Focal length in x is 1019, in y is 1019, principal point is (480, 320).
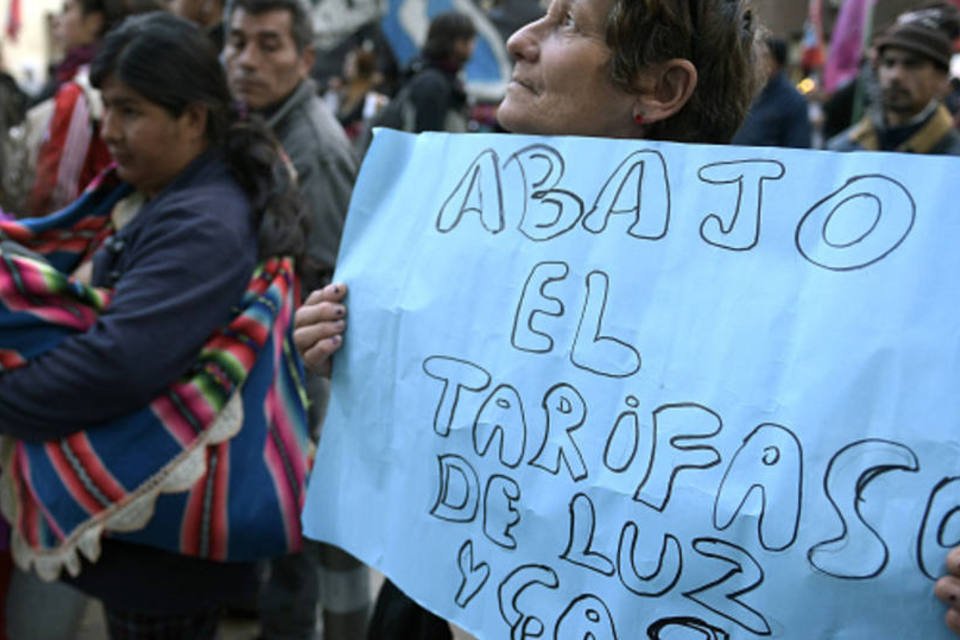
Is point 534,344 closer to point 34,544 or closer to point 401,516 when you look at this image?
point 401,516

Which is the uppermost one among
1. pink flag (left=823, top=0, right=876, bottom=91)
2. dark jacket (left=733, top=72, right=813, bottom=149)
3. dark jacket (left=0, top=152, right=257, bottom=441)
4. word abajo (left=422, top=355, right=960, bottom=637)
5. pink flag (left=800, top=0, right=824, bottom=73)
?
pink flag (left=800, top=0, right=824, bottom=73)

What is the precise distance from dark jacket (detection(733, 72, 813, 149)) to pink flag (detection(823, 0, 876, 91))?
165 centimetres

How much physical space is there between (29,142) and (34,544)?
1.75 m

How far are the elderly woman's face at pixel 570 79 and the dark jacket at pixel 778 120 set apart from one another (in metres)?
2.99

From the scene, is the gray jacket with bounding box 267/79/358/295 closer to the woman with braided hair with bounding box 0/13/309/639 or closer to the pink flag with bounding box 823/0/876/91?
the woman with braided hair with bounding box 0/13/309/639

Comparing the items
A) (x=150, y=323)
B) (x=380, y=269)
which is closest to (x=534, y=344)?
(x=380, y=269)

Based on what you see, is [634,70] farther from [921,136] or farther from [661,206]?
[921,136]

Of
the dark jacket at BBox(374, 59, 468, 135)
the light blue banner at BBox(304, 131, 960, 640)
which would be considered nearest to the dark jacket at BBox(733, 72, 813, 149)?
the dark jacket at BBox(374, 59, 468, 135)

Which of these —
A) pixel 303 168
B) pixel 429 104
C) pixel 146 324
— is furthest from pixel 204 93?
pixel 429 104

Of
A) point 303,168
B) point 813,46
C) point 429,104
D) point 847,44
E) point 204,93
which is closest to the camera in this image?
point 204,93

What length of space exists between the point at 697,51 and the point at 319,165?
1720 mm

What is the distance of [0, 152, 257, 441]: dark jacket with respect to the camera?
188cm

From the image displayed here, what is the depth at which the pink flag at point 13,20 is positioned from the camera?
976 inches

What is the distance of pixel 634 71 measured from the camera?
1.37 meters
